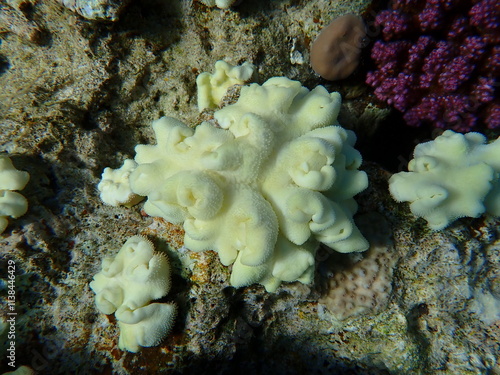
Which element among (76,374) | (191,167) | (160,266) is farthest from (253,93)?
(76,374)

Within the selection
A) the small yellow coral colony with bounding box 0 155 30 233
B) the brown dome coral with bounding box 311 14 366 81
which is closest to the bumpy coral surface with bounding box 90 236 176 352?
the small yellow coral colony with bounding box 0 155 30 233

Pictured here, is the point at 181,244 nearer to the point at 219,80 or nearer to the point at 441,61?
the point at 219,80

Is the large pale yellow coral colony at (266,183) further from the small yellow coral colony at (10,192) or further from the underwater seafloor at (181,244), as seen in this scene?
the small yellow coral colony at (10,192)

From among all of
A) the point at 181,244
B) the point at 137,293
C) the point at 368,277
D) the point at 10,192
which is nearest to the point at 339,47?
the point at 368,277

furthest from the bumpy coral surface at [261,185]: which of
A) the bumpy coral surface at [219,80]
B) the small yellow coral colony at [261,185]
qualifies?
the bumpy coral surface at [219,80]

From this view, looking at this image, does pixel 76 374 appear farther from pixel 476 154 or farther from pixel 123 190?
pixel 476 154

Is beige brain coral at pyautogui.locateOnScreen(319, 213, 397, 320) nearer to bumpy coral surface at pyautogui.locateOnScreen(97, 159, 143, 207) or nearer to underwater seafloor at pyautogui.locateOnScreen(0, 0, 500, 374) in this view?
underwater seafloor at pyautogui.locateOnScreen(0, 0, 500, 374)
